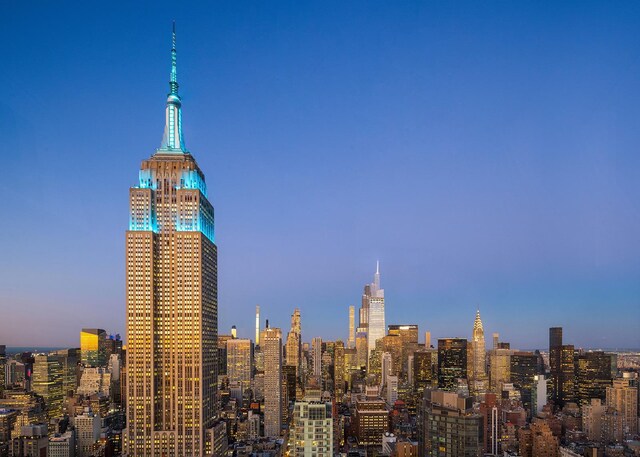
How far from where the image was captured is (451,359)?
117 ft

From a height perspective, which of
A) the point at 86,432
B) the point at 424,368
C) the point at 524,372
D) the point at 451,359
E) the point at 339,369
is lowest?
the point at 339,369

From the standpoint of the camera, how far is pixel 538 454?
16.8 metres

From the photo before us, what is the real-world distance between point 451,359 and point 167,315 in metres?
23.8

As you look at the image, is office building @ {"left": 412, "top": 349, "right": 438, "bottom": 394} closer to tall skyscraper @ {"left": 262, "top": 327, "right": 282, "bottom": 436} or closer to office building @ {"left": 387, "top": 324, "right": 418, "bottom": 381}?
office building @ {"left": 387, "top": 324, "right": 418, "bottom": 381}

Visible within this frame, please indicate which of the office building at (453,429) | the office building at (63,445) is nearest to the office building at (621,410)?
the office building at (453,429)

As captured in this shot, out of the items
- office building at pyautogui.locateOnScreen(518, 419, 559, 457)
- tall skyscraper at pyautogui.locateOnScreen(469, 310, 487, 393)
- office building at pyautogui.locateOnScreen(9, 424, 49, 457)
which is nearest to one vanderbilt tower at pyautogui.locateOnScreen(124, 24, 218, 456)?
office building at pyautogui.locateOnScreen(9, 424, 49, 457)

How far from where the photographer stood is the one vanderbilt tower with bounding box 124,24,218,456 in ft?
A: 52.9

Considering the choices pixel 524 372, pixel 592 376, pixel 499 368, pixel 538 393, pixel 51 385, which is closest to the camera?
pixel 592 376

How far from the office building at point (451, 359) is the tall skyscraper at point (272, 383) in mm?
9878

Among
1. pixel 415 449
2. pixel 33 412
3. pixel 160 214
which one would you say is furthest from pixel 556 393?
pixel 33 412

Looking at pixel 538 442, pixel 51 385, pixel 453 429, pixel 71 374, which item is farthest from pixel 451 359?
pixel 453 429

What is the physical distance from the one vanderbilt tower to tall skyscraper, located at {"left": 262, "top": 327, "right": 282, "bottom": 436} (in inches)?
470

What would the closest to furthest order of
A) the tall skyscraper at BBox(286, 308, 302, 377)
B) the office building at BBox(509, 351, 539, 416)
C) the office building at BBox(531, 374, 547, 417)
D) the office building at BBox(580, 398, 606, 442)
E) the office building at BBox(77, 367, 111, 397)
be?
the office building at BBox(580, 398, 606, 442), the office building at BBox(531, 374, 547, 417), the office building at BBox(509, 351, 539, 416), the office building at BBox(77, 367, 111, 397), the tall skyscraper at BBox(286, 308, 302, 377)

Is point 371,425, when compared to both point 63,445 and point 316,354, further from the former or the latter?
point 316,354
